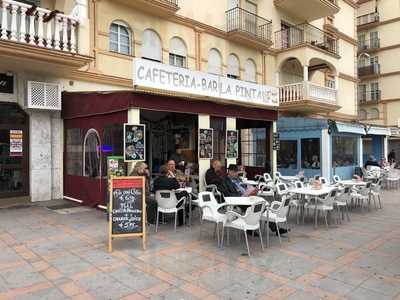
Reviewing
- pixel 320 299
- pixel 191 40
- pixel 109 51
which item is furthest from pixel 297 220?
pixel 191 40

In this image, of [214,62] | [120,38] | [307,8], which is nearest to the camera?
[120,38]

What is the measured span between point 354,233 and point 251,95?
538 cm

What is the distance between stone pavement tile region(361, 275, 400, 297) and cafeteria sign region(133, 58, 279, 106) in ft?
19.7

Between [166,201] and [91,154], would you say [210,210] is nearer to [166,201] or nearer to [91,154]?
[166,201]

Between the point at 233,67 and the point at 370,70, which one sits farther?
the point at 370,70

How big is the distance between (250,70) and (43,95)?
10.8m

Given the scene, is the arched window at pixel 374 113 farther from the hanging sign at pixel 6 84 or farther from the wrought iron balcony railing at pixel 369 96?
the hanging sign at pixel 6 84

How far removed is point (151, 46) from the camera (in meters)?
12.7

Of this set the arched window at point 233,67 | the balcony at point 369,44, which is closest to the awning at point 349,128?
the arched window at point 233,67

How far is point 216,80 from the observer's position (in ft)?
31.7

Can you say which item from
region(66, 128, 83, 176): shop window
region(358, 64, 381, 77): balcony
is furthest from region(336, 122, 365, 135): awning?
region(358, 64, 381, 77): balcony

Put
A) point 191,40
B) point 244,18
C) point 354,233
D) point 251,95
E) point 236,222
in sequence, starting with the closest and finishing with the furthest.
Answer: point 236,222
point 354,233
point 251,95
point 191,40
point 244,18

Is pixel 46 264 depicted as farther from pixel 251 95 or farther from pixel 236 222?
pixel 251 95

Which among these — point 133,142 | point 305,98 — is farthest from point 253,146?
point 133,142
